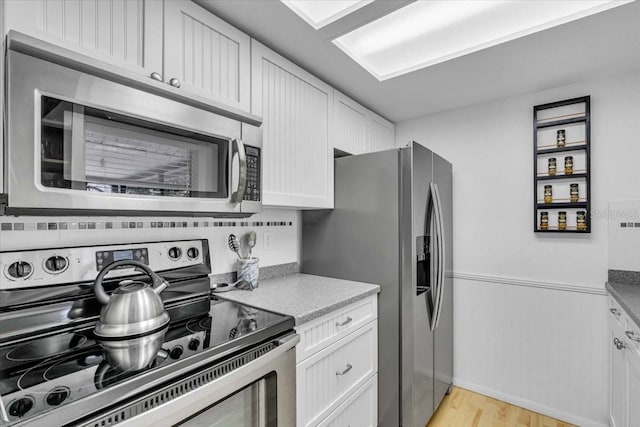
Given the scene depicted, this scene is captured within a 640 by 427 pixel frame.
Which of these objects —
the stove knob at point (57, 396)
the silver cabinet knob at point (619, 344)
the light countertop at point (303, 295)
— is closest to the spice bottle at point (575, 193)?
the silver cabinet knob at point (619, 344)

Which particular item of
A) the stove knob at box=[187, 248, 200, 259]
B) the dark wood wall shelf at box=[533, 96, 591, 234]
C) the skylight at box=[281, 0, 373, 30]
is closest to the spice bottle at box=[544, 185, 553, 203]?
the dark wood wall shelf at box=[533, 96, 591, 234]

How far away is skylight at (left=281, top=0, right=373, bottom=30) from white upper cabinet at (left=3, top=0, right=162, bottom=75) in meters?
0.60

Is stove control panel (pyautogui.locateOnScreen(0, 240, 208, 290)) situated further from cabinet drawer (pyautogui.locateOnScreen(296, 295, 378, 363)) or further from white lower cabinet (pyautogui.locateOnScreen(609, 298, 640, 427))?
white lower cabinet (pyautogui.locateOnScreen(609, 298, 640, 427))

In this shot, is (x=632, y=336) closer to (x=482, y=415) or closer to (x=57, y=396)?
(x=482, y=415)

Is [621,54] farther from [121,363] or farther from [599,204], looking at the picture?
[121,363]

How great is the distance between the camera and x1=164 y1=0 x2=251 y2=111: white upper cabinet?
3.91 feet

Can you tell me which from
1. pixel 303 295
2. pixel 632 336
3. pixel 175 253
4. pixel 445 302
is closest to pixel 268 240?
pixel 303 295

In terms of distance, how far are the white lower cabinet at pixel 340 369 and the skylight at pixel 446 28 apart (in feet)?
4.68

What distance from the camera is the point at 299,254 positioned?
2.17 m

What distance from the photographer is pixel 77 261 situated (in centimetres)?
111

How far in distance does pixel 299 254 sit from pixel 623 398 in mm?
1927

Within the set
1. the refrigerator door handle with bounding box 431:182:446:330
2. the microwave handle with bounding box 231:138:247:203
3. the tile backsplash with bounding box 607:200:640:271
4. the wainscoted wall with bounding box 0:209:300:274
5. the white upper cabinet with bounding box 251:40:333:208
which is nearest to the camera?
the wainscoted wall with bounding box 0:209:300:274

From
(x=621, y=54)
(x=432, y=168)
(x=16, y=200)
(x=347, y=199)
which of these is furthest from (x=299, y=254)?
(x=621, y=54)

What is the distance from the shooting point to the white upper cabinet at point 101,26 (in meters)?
0.86
